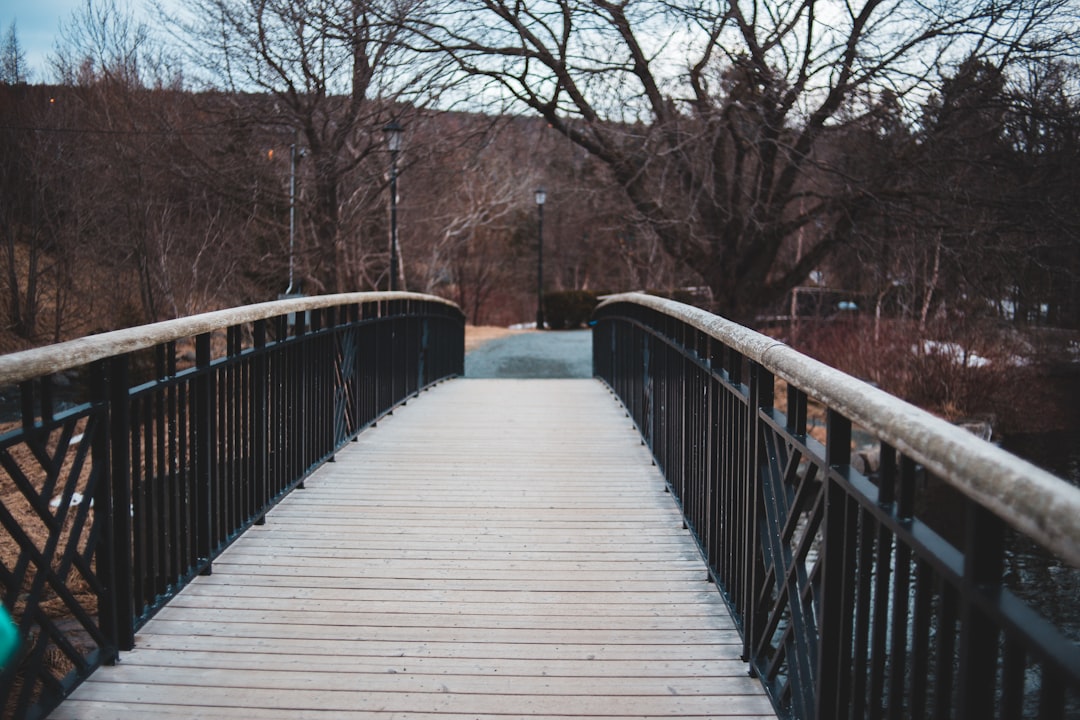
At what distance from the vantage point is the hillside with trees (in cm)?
1165

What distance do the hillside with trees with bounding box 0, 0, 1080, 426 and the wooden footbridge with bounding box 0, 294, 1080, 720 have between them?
7362mm

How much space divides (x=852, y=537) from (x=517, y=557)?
2.38 meters

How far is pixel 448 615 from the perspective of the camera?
3719mm

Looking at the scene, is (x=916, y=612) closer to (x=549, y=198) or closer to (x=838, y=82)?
(x=838, y=82)

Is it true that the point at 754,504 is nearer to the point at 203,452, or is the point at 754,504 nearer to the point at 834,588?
the point at 834,588

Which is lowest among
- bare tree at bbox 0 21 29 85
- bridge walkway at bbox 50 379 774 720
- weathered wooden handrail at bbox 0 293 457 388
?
bridge walkway at bbox 50 379 774 720

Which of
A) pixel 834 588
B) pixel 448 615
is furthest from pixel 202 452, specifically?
pixel 834 588

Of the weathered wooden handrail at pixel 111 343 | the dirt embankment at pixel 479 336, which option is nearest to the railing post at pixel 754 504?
the weathered wooden handrail at pixel 111 343

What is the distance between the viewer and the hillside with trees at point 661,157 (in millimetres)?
11648

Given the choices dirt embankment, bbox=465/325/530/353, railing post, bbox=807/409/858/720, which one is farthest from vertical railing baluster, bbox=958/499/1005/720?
dirt embankment, bbox=465/325/530/353

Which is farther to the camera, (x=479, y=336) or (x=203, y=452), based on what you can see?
(x=479, y=336)

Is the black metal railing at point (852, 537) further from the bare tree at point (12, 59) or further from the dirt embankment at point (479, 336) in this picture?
the bare tree at point (12, 59)

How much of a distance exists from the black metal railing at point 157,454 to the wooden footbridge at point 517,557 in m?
0.01

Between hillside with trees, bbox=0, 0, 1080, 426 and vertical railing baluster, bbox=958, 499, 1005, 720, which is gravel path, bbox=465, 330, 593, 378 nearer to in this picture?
hillside with trees, bbox=0, 0, 1080, 426
